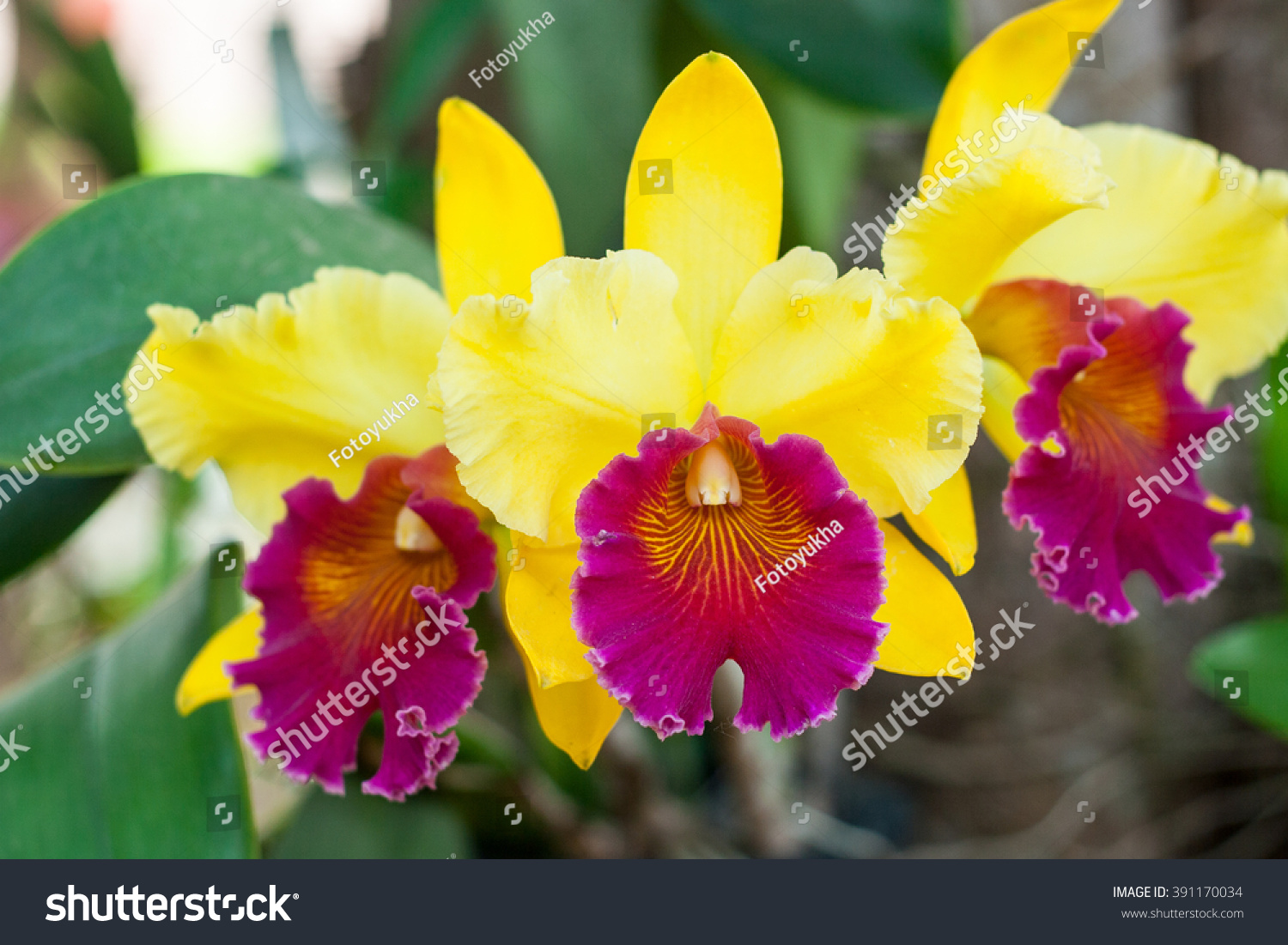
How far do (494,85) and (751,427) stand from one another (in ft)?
4.54

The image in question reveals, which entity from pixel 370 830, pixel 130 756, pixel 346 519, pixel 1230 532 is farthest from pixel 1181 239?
pixel 370 830

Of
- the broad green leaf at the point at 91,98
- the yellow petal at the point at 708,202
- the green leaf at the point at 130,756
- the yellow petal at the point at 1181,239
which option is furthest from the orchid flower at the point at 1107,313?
the broad green leaf at the point at 91,98

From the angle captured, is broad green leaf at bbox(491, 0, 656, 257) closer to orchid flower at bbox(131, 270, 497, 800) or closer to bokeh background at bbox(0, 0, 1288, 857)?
bokeh background at bbox(0, 0, 1288, 857)

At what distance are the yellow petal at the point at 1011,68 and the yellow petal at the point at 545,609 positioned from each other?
0.40m

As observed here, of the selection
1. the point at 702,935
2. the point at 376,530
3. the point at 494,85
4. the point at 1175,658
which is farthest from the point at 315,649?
the point at 1175,658

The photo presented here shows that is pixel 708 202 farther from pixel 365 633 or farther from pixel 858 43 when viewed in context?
pixel 858 43

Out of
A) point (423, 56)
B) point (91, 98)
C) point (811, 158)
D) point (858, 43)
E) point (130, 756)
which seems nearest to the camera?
point (130, 756)

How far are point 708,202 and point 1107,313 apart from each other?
312 millimetres

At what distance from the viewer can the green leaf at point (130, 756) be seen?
0.76m

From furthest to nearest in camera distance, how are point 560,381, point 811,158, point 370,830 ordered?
1. point 811,158
2. point 370,830
3. point 560,381

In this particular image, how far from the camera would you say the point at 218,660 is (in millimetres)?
771

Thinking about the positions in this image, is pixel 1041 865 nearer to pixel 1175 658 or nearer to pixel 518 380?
pixel 518 380

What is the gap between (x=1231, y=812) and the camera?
5.43 feet

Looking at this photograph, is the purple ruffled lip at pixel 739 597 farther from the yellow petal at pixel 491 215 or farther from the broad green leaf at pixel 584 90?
the broad green leaf at pixel 584 90
